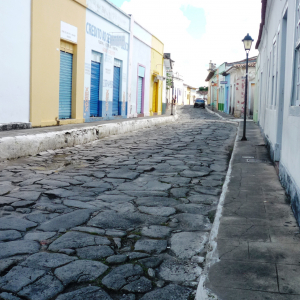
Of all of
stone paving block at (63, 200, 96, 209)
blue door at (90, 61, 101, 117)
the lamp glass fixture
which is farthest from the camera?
blue door at (90, 61, 101, 117)

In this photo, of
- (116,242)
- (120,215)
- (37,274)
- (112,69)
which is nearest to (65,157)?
(120,215)

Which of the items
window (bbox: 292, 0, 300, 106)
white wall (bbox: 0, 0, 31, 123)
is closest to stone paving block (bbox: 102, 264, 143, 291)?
window (bbox: 292, 0, 300, 106)

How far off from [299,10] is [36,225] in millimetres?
3767

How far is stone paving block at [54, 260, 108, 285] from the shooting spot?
2.63 meters

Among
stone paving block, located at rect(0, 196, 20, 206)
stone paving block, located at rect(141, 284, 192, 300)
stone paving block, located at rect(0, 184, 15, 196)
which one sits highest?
stone paving block, located at rect(0, 184, 15, 196)

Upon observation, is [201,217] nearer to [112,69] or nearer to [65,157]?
[65,157]

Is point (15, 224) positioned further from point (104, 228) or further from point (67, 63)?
point (67, 63)

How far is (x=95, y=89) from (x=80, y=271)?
1346cm

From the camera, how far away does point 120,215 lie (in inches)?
161

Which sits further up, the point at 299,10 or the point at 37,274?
the point at 299,10

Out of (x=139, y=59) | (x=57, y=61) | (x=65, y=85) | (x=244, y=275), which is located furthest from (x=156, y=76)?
(x=244, y=275)

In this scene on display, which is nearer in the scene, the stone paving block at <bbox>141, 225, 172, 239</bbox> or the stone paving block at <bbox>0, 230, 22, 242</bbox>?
the stone paving block at <bbox>0, 230, 22, 242</bbox>

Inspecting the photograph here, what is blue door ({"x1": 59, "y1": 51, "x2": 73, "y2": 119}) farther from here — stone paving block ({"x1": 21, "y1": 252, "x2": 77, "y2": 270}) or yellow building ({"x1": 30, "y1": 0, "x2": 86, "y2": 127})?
stone paving block ({"x1": 21, "y1": 252, "x2": 77, "y2": 270})

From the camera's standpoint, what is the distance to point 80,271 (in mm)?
2744
